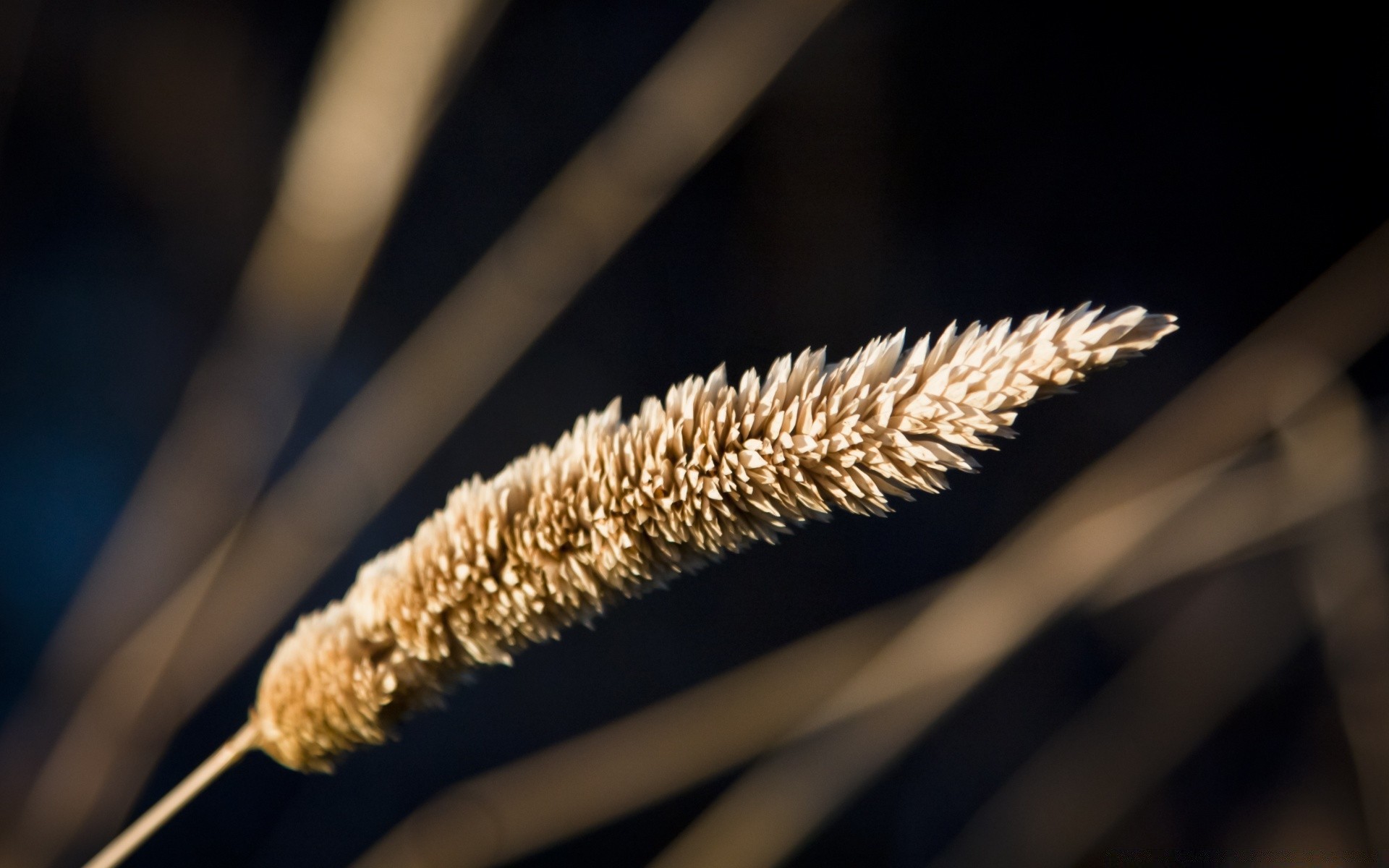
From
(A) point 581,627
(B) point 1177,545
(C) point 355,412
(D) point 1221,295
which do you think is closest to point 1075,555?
(B) point 1177,545

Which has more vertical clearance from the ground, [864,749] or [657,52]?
[657,52]

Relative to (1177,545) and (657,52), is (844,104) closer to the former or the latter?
(657,52)

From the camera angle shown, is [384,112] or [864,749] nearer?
[384,112]

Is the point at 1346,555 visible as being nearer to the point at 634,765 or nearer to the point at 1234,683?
the point at 1234,683

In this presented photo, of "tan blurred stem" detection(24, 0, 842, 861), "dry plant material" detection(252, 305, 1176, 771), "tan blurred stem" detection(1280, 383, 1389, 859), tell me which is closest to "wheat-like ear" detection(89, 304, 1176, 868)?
"dry plant material" detection(252, 305, 1176, 771)

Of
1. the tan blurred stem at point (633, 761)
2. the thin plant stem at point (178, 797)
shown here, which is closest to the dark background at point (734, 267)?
the tan blurred stem at point (633, 761)

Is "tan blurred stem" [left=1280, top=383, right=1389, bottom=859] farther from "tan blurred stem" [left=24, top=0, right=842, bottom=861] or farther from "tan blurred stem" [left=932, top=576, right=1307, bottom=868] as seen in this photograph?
"tan blurred stem" [left=24, top=0, right=842, bottom=861]

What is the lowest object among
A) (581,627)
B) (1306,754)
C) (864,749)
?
(1306,754)
